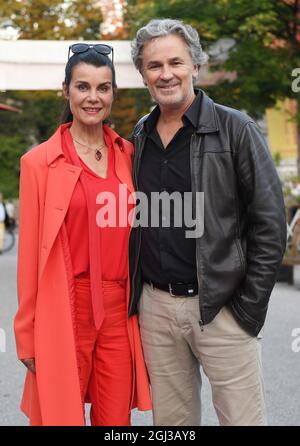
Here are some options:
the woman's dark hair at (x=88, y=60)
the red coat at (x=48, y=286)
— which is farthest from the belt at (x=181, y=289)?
the woman's dark hair at (x=88, y=60)

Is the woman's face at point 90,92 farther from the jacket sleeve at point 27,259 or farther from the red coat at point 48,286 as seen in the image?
the jacket sleeve at point 27,259

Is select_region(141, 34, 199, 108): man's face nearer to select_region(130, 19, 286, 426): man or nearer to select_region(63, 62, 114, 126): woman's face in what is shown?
select_region(130, 19, 286, 426): man

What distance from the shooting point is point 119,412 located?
3092mm

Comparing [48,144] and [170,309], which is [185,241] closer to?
[170,309]

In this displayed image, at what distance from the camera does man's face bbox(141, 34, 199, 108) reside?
2947 millimetres

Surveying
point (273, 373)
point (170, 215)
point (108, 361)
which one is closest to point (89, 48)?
point (170, 215)

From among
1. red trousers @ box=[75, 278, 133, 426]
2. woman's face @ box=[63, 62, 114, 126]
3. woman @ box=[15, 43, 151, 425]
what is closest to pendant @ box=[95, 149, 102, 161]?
woman @ box=[15, 43, 151, 425]

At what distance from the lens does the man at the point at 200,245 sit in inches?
113

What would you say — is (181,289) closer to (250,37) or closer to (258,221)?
(258,221)

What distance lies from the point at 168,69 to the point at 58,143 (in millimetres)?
558

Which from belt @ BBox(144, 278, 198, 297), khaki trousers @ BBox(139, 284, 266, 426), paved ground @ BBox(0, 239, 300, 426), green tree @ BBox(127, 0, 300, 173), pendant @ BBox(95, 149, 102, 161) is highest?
green tree @ BBox(127, 0, 300, 173)

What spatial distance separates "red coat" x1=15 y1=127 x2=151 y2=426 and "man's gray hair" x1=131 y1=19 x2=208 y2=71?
556 mm
